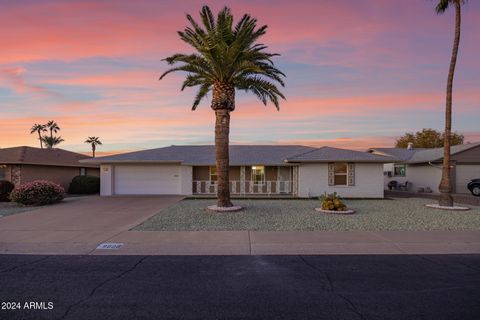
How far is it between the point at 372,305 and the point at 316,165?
19227mm

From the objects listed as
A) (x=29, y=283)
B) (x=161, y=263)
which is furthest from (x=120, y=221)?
(x=29, y=283)

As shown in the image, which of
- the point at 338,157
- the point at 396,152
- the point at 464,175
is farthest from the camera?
the point at 396,152

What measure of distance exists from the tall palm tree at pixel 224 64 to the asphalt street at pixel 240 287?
8.46 m

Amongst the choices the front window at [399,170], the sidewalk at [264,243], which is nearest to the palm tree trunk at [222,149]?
the sidewalk at [264,243]

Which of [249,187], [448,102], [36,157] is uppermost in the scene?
[448,102]

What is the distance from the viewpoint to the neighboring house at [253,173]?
2364 cm

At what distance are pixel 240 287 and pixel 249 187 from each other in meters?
19.8

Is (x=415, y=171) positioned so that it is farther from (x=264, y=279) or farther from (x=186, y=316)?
(x=186, y=316)

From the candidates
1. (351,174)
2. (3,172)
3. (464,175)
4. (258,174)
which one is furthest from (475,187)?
(3,172)

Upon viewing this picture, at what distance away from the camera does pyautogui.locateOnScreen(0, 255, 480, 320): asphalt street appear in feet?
15.5

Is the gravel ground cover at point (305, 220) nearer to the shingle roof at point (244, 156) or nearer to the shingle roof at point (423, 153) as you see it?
the shingle roof at point (244, 156)

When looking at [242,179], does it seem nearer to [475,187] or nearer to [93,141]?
[475,187]

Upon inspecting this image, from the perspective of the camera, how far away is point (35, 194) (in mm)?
18422

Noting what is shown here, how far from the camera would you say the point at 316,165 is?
2383cm
